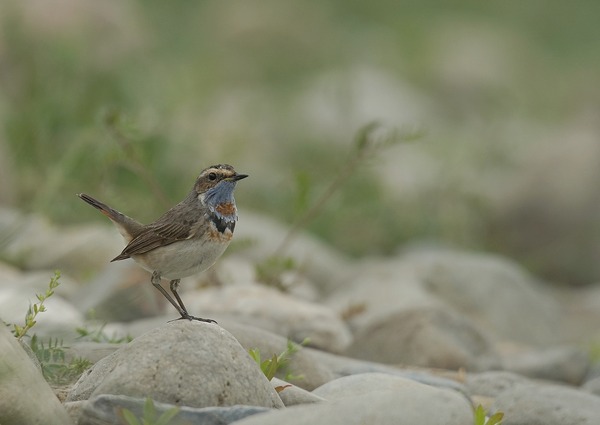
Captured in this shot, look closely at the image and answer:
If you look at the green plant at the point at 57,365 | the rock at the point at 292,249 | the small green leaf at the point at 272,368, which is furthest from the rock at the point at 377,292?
the green plant at the point at 57,365

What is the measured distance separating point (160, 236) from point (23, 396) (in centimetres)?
151

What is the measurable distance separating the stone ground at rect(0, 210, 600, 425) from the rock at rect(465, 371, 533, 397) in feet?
0.04

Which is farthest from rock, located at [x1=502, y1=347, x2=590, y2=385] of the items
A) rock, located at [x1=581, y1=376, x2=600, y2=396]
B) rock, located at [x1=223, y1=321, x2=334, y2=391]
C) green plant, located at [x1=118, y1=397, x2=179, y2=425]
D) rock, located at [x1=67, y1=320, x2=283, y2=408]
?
green plant, located at [x1=118, y1=397, x2=179, y2=425]

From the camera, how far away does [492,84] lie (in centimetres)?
2234

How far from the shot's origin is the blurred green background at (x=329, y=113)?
34.0 ft

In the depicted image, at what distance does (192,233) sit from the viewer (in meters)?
5.87

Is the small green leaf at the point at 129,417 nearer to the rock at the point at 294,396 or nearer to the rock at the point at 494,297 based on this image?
the rock at the point at 294,396

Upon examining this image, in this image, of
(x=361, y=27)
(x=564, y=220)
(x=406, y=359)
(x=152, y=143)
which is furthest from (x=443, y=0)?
(x=406, y=359)

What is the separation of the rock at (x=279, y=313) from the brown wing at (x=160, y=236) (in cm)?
138

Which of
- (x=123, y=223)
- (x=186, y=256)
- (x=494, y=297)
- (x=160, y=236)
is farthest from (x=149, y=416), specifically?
(x=494, y=297)

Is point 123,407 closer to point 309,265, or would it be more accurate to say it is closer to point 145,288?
point 145,288

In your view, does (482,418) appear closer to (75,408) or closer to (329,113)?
(75,408)

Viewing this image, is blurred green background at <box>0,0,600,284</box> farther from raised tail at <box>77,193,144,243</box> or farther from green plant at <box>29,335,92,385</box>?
green plant at <box>29,335,92,385</box>

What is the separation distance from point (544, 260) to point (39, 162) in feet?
18.3
